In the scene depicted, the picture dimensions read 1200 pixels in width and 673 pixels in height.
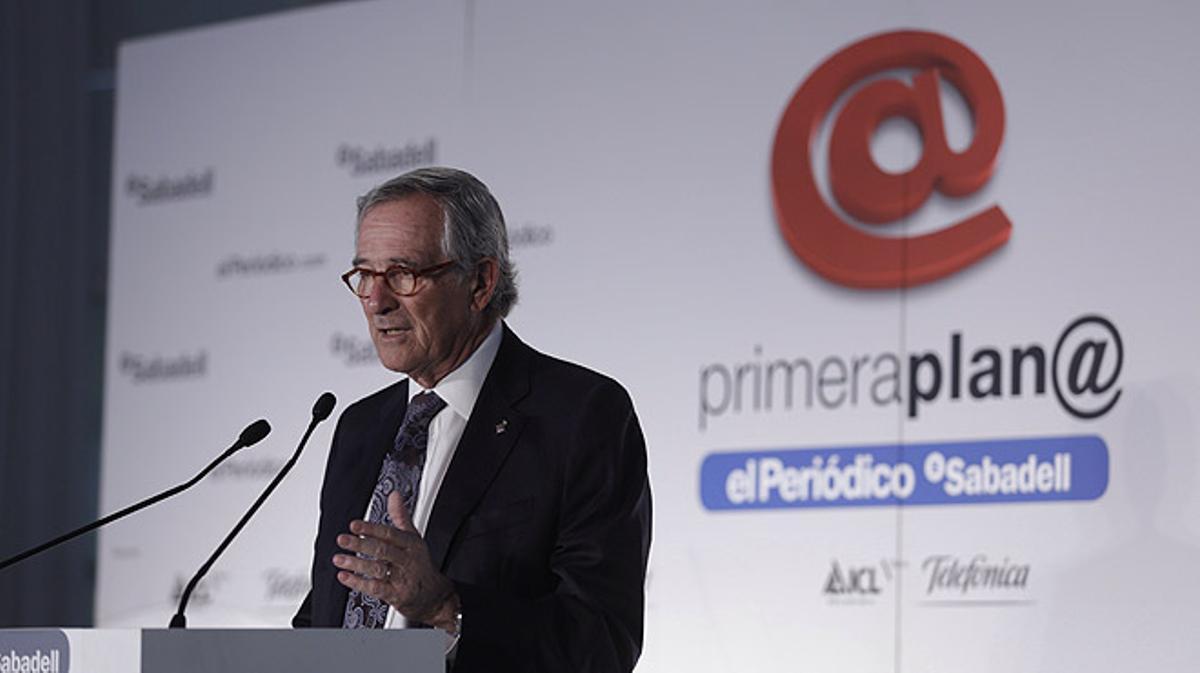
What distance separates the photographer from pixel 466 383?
272 centimetres

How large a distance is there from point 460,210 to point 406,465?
35cm

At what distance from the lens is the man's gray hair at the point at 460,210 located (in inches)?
105

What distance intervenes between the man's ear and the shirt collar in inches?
2.5

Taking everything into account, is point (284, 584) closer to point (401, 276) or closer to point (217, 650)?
point (401, 276)

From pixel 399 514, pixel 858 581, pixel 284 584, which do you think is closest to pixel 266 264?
pixel 284 584

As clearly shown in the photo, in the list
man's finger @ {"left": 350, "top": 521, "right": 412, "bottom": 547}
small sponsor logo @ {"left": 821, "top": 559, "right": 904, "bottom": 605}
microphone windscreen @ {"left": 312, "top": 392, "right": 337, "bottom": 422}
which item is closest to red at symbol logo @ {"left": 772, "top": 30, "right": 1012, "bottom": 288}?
small sponsor logo @ {"left": 821, "top": 559, "right": 904, "bottom": 605}

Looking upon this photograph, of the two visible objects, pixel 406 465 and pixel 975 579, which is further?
pixel 975 579

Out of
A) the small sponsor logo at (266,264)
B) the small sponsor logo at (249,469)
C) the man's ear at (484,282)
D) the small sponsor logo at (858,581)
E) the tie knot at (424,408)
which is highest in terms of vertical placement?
the small sponsor logo at (266,264)

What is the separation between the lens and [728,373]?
5.02 m

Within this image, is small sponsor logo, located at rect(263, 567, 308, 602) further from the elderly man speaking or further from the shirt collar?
the shirt collar

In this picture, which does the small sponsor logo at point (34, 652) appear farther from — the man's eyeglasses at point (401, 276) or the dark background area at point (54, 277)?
the dark background area at point (54, 277)

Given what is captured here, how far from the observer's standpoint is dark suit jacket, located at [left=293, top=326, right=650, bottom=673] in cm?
246

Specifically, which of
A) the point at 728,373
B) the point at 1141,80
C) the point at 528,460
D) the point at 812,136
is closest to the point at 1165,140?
the point at 1141,80

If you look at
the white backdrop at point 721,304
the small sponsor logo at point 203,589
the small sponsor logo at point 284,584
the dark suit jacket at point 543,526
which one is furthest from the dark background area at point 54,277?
the dark suit jacket at point 543,526
